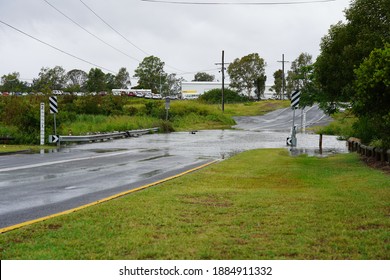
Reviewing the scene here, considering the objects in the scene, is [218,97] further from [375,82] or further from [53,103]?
[375,82]

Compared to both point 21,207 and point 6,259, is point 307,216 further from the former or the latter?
point 21,207

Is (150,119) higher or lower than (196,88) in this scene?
lower

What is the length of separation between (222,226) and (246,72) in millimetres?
110256

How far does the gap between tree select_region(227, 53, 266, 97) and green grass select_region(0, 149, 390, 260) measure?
104346 mm

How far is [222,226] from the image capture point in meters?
7.17

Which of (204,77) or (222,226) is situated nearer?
(222,226)

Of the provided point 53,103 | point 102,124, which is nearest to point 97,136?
point 53,103

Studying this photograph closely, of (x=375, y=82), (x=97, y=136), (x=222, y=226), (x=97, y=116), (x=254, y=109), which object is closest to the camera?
(x=222, y=226)

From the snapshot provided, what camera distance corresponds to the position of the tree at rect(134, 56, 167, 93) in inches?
4594

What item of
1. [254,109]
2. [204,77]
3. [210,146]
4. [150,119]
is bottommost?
[210,146]

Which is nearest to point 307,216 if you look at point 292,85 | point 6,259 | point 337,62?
point 6,259

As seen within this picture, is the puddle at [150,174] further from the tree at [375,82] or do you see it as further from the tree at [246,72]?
the tree at [246,72]

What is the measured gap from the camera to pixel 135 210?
843cm

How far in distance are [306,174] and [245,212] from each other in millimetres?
7016
